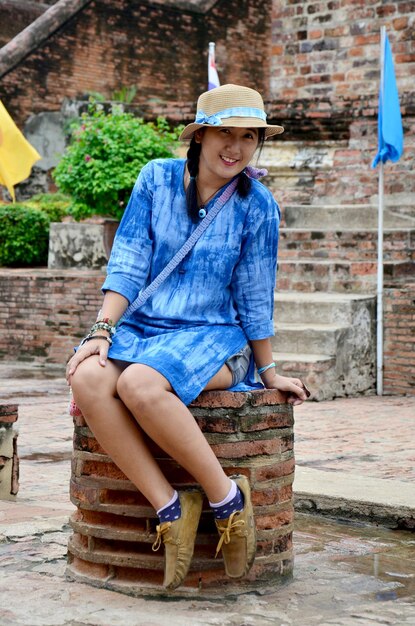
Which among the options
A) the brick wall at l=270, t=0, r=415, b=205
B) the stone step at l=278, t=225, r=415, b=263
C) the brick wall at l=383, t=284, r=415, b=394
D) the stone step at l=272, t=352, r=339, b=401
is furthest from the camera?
the brick wall at l=270, t=0, r=415, b=205

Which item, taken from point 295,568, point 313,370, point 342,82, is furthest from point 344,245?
point 295,568

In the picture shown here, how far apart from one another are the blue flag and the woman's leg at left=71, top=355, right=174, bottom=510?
8045 millimetres

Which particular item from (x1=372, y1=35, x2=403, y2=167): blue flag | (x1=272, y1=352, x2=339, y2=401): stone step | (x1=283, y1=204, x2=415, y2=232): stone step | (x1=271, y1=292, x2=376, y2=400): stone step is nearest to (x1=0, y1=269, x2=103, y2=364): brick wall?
(x1=283, y1=204, x2=415, y2=232): stone step

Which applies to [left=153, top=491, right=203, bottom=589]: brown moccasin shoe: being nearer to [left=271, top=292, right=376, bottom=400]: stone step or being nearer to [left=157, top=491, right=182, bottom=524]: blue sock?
[left=157, top=491, right=182, bottom=524]: blue sock

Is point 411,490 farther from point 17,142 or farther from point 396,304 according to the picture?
point 17,142

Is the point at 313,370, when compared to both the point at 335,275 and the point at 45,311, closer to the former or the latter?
the point at 335,275

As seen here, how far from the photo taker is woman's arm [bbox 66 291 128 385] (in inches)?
148

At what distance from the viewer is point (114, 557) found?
3.83 m

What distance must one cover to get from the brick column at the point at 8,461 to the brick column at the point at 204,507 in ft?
5.69

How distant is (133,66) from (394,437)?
1362 cm

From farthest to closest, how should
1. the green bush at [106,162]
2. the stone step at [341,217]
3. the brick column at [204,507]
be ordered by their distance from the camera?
the green bush at [106,162]
the stone step at [341,217]
the brick column at [204,507]

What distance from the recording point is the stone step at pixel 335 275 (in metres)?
11.8

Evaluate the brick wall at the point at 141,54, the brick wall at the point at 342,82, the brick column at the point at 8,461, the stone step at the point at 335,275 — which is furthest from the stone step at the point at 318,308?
the brick wall at the point at 141,54

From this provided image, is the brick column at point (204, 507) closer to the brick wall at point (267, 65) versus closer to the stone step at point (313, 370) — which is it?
the stone step at point (313, 370)
